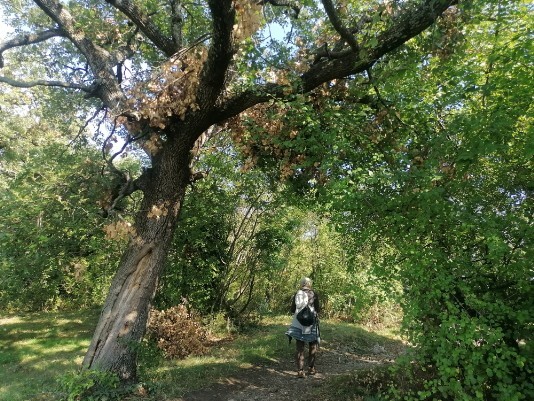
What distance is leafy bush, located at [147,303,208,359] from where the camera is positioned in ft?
28.9

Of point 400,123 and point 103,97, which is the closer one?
point 400,123

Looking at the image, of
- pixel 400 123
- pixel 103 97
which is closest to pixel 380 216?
pixel 400 123

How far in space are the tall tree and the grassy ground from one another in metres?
1.12

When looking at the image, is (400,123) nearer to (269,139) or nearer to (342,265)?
(269,139)

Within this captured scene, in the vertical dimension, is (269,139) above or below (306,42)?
below

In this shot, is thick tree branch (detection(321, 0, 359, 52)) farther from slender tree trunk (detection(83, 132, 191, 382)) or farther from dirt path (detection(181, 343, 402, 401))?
dirt path (detection(181, 343, 402, 401))

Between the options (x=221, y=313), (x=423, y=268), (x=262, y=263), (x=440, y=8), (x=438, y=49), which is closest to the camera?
(x=423, y=268)

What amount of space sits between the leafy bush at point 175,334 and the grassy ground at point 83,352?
0.31m

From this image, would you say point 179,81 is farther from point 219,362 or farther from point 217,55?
point 219,362

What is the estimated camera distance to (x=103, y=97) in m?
7.39

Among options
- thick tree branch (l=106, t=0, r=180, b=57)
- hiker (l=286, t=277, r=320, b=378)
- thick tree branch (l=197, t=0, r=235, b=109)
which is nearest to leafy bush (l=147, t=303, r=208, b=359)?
hiker (l=286, t=277, r=320, b=378)

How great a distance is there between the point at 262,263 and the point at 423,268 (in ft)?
29.2

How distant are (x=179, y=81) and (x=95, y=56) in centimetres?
278

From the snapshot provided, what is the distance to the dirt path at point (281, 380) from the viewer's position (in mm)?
6316
